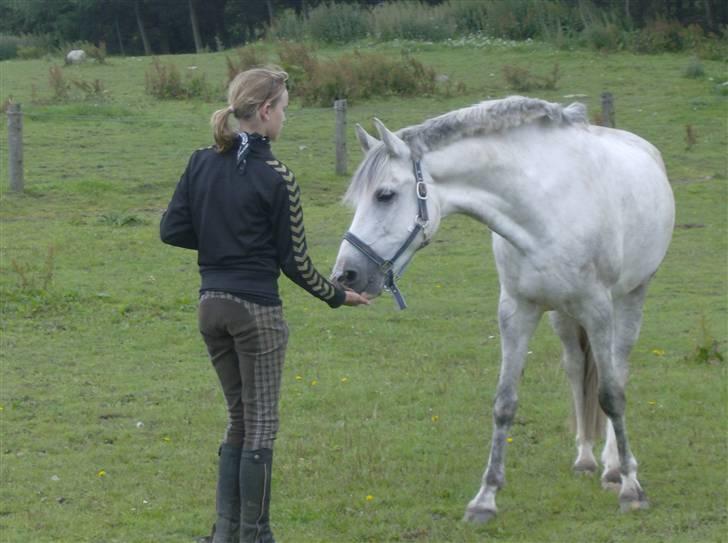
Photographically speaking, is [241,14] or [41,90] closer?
[41,90]

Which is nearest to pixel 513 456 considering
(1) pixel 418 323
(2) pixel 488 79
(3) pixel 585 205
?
(3) pixel 585 205

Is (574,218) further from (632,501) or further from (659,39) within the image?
(659,39)

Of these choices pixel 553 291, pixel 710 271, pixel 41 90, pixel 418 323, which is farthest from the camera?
pixel 41 90

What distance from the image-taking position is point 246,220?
4777mm

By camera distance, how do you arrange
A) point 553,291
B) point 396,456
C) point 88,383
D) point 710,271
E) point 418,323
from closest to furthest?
1. point 553,291
2. point 396,456
3. point 88,383
4. point 418,323
5. point 710,271

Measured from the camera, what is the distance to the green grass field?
592 centimetres

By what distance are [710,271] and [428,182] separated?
25.8ft

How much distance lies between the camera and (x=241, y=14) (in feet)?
167

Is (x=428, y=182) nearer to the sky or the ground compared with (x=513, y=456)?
nearer to the sky

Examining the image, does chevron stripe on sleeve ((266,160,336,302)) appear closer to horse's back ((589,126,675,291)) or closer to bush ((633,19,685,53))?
horse's back ((589,126,675,291))

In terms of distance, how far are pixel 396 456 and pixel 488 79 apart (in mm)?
19592

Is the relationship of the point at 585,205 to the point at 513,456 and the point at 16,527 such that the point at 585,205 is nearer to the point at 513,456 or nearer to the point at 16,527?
the point at 513,456

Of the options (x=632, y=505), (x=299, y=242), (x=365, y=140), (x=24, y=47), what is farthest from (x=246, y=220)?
(x=24, y=47)

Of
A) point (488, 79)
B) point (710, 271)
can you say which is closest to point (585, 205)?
point (710, 271)
